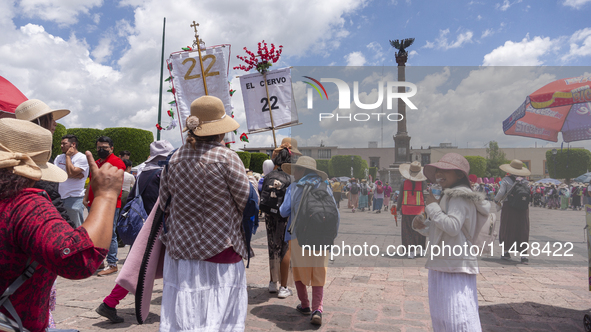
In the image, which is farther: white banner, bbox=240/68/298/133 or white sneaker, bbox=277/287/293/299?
white banner, bbox=240/68/298/133

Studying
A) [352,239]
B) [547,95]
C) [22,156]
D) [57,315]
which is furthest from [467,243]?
[57,315]

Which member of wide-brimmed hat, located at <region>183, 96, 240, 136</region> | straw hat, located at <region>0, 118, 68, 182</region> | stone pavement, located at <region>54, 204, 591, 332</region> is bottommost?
stone pavement, located at <region>54, 204, 591, 332</region>

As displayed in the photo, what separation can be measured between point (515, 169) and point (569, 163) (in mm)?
537

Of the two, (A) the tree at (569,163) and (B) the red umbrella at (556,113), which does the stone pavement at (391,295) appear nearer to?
(A) the tree at (569,163)

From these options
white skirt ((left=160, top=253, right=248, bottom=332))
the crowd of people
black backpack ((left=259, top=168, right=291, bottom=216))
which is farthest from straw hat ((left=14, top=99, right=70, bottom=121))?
black backpack ((left=259, top=168, right=291, bottom=216))

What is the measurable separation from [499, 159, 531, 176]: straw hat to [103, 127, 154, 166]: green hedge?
67.5 ft

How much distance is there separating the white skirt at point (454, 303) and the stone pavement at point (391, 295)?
0.37m

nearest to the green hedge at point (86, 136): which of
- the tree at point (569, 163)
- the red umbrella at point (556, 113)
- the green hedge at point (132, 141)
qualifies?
the green hedge at point (132, 141)

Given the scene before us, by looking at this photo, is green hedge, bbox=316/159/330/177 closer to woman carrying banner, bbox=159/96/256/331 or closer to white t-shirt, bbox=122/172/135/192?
woman carrying banner, bbox=159/96/256/331

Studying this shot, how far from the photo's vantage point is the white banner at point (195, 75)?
18.2 feet

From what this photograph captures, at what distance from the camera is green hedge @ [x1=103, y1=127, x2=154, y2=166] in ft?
68.7

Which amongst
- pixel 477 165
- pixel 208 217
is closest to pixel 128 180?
pixel 208 217

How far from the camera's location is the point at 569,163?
2947 millimetres

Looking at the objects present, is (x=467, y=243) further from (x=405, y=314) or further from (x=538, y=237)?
(x=405, y=314)
